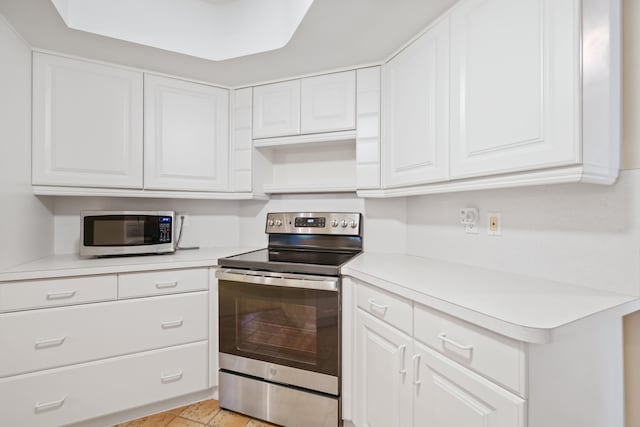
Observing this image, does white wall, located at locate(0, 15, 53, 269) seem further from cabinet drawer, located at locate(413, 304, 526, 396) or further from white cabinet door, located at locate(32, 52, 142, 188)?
cabinet drawer, located at locate(413, 304, 526, 396)

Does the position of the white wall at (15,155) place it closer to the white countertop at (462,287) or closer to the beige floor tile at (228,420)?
the white countertop at (462,287)

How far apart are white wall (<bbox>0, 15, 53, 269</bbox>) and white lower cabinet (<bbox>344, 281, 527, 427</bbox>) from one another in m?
1.71

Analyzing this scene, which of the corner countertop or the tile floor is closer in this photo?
the corner countertop

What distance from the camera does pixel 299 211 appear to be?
2248 mm

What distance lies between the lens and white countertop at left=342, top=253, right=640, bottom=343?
2.39ft

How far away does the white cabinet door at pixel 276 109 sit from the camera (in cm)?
199

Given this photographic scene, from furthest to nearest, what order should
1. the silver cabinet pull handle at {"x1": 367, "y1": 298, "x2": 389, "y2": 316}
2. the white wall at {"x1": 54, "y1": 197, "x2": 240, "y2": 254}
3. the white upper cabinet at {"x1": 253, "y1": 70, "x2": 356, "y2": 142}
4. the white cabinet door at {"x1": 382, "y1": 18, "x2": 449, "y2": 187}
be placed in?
the white wall at {"x1": 54, "y1": 197, "x2": 240, "y2": 254} < the white upper cabinet at {"x1": 253, "y1": 70, "x2": 356, "y2": 142} < the white cabinet door at {"x1": 382, "y1": 18, "x2": 449, "y2": 187} < the silver cabinet pull handle at {"x1": 367, "y1": 298, "x2": 389, "y2": 316}

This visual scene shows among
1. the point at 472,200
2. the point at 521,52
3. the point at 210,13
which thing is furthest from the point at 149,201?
the point at 521,52

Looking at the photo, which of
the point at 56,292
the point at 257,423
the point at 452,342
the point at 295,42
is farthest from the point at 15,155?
the point at 452,342

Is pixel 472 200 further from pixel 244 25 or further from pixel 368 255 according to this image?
pixel 244 25

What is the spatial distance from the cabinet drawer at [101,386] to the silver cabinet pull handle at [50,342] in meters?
0.13

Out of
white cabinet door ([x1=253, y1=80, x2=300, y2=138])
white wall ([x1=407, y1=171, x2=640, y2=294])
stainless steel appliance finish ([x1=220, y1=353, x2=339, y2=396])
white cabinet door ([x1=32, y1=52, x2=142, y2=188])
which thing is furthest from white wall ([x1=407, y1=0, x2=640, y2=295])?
white cabinet door ([x1=32, y1=52, x2=142, y2=188])

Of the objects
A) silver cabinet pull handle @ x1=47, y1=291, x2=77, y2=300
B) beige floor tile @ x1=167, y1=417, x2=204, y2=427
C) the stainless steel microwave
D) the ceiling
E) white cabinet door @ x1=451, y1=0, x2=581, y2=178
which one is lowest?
Answer: beige floor tile @ x1=167, y1=417, x2=204, y2=427

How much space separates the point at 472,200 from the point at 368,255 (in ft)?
2.26
